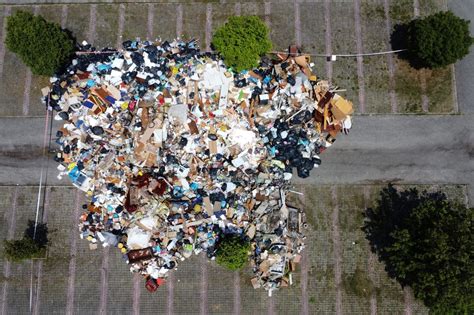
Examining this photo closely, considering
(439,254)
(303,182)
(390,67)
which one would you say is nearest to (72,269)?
(303,182)

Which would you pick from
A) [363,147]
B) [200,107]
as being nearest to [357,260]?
[363,147]

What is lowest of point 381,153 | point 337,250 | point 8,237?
point 337,250

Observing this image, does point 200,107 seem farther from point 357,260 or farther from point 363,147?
point 357,260

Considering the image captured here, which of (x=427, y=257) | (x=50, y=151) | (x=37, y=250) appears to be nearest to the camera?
(x=427, y=257)

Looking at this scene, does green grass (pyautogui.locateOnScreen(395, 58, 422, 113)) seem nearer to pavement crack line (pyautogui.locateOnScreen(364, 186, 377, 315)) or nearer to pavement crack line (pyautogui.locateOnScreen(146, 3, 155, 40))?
pavement crack line (pyautogui.locateOnScreen(364, 186, 377, 315))

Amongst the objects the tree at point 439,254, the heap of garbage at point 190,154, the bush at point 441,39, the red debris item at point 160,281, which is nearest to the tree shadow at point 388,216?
the tree at point 439,254

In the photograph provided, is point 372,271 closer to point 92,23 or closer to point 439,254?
point 439,254
